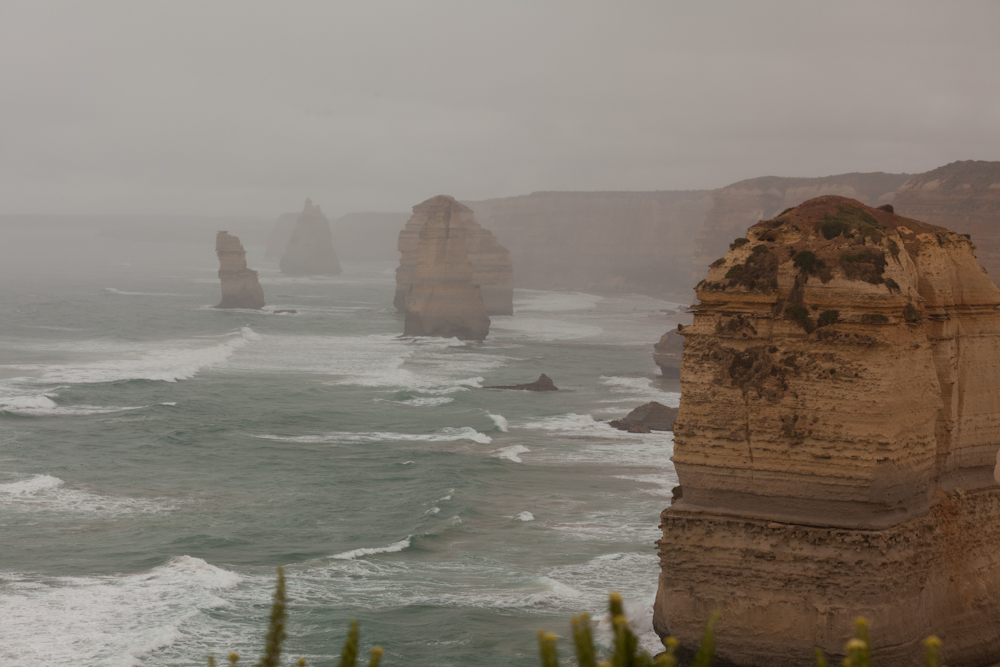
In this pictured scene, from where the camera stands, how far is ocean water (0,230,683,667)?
1970 cm

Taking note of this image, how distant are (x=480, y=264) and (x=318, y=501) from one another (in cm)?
6704

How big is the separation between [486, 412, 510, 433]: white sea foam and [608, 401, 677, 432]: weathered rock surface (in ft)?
13.0

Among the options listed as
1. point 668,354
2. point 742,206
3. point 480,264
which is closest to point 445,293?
point 480,264

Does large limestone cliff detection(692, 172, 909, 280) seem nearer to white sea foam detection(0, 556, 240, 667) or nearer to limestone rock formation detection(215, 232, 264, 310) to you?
limestone rock formation detection(215, 232, 264, 310)

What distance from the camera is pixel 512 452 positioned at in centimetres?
3578

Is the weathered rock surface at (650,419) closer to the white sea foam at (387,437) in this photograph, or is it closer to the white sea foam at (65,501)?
the white sea foam at (387,437)

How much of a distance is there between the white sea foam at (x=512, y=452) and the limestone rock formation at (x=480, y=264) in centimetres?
5776

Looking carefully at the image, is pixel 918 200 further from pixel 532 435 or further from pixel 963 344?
pixel 963 344

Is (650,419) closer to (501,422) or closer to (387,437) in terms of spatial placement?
(501,422)

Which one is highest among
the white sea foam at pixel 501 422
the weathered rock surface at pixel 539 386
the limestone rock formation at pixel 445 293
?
the limestone rock formation at pixel 445 293

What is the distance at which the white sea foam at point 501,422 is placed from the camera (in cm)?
4045

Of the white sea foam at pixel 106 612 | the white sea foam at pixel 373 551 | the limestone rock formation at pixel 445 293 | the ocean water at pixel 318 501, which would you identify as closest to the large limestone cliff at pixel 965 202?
the ocean water at pixel 318 501

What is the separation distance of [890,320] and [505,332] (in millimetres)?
68434

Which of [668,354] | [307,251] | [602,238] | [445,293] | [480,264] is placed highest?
[602,238]
